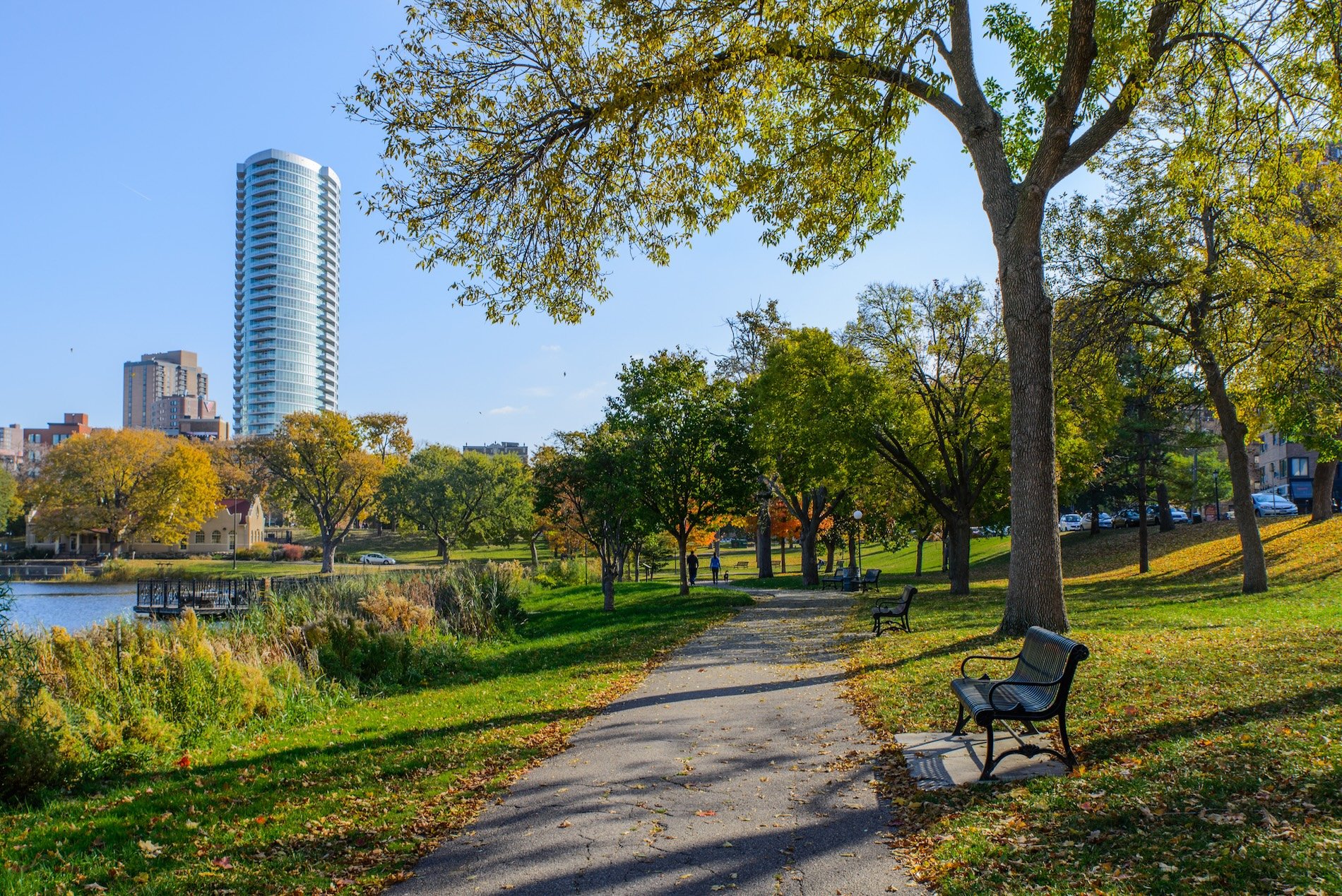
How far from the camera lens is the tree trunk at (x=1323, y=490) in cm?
3054

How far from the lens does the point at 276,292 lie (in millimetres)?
174375

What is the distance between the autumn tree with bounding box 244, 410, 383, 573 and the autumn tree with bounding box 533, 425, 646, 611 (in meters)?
40.0

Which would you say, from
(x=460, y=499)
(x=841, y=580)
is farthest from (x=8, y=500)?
(x=841, y=580)

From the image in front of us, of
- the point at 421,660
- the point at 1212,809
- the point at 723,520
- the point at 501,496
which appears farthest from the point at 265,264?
the point at 1212,809

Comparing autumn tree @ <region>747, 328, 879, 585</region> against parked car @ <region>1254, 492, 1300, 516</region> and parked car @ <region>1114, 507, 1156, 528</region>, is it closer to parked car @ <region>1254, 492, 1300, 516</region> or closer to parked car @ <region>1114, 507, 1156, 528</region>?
parked car @ <region>1114, 507, 1156, 528</region>

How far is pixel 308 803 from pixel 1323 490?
3604cm

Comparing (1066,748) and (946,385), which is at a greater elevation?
(946,385)

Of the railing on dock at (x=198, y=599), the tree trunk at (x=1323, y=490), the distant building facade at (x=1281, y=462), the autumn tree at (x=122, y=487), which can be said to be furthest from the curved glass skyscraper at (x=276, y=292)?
the tree trunk at (x=1323, y=490)

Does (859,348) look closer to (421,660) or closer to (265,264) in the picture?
(421,660)

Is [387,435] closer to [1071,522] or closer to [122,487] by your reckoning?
[122,487]

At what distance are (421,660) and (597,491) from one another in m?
10.1

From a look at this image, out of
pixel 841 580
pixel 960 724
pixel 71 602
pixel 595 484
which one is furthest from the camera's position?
pixel 71 602

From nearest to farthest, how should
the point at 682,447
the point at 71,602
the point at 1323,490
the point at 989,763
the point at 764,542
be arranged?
1. the point at 989,763
2. the point at 682,447
3. the point at 1323,490
4. the point at 764,542
5. the point at 71,602

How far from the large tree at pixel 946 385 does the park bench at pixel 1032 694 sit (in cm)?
1677
